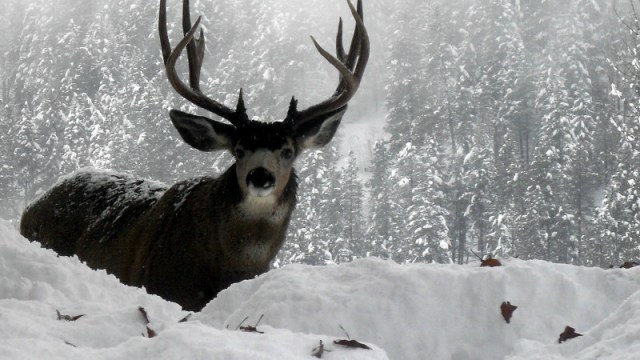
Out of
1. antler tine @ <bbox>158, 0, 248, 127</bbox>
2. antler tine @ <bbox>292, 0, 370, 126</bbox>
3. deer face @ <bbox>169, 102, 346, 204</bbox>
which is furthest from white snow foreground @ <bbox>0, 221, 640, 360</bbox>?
antler tine @ <bbox>292, 0, 370, 126</bbox>

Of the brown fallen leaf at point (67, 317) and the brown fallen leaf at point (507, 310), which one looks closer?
the brown fallen leaf at point (67, 317)

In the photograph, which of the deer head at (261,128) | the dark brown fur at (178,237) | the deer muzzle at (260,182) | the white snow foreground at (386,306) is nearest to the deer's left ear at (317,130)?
the deer head at (261,128)

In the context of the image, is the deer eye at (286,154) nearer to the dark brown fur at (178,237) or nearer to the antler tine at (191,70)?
the dark brown fur at (178,237)

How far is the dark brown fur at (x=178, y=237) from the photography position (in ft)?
22.0

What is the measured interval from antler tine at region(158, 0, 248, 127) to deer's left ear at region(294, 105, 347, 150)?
23.0 inches

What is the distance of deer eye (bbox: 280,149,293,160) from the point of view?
675 cm

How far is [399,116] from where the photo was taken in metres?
68.6

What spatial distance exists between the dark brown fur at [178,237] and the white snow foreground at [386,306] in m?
2.73

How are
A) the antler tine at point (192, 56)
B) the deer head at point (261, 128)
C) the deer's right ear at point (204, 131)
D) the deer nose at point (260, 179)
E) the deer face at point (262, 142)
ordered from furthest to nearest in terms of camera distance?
the antler tine at point (192, 56) < the deer's right ear at point (204, 131) < the deer head at point (261, 128) < the deer face at point (262, 142) < the deer nose at point (260, 179)

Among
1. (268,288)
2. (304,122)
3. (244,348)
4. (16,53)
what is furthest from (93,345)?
(16,53)

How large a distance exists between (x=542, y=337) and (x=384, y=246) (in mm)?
48325

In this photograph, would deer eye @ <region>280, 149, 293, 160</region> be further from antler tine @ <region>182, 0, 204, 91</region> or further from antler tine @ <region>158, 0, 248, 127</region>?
antler tine @ <region>182, 0, 204, 91</region>

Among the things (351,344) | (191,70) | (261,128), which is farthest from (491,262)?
(191,70)

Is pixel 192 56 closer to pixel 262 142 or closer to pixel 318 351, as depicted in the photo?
pixel 262 142
